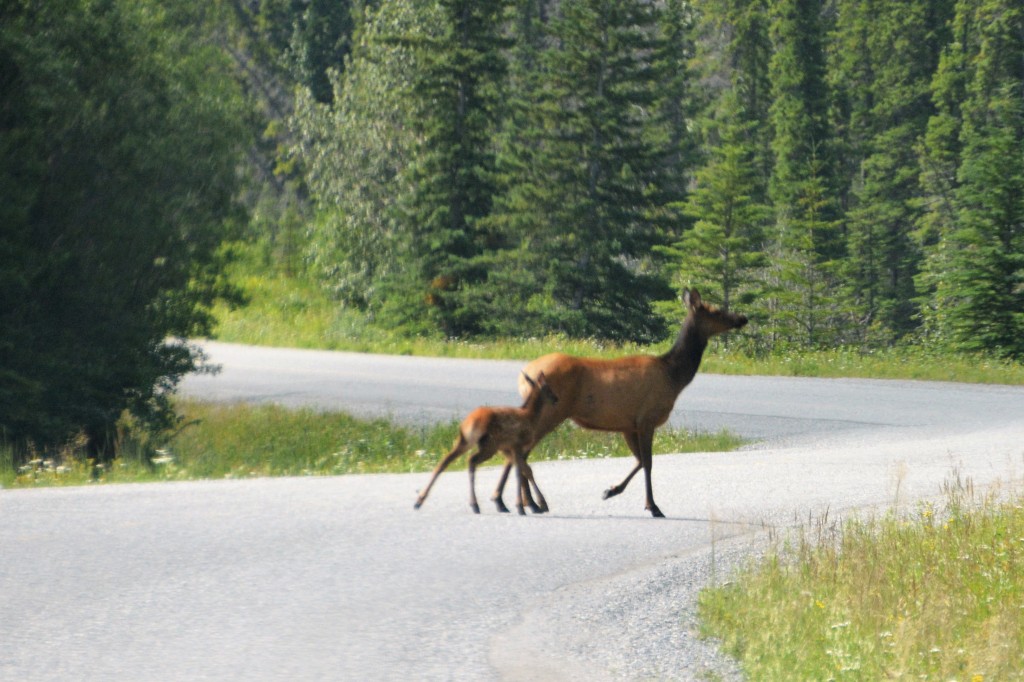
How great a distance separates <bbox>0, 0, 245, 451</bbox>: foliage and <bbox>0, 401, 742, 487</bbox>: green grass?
0.91 meters

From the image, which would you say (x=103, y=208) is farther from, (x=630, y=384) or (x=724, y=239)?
(x=724, y=239)

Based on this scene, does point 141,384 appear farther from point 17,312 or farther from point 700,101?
point 700,101

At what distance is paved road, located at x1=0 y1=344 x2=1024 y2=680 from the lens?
6266 millimetres

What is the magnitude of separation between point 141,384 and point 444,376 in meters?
7.51

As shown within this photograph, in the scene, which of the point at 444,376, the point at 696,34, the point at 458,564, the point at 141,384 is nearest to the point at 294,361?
the point at 444,376

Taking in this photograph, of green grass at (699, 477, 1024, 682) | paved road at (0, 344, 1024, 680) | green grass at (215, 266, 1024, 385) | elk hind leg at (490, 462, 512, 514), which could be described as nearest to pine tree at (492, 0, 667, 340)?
green grass at (215, 266, 1024, 385)

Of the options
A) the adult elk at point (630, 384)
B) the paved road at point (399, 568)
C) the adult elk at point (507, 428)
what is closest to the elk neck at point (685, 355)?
A: the adult elk at point (630, 384)

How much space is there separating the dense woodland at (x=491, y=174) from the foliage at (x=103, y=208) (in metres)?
0.04

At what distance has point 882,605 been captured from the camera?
A: 7.08 metres

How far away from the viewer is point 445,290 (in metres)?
40.2

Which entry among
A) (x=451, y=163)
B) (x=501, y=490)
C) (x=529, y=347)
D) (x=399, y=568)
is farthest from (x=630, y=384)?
(x=451, y=163)

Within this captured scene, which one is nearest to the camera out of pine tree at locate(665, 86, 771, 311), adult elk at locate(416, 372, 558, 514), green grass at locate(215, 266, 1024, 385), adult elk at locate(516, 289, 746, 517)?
adult elk at locate(416, 372, 558, 514)

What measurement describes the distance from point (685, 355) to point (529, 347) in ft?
71.5

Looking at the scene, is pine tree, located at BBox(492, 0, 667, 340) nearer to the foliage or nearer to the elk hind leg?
the foliage
